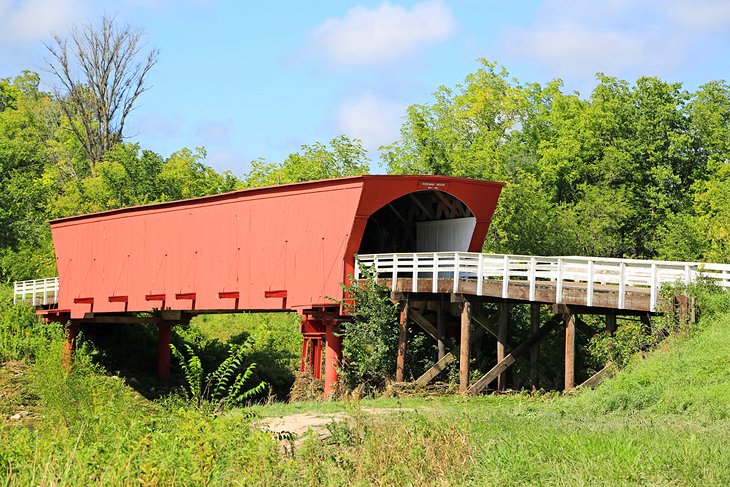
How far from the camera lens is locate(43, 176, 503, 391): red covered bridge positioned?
103ft

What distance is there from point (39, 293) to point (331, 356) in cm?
1811

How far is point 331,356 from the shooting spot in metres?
31.3

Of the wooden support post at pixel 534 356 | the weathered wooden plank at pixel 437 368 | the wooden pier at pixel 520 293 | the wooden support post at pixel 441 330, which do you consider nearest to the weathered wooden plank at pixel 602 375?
the wooden pier at pixel 520 293

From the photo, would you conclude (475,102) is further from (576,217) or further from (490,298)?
(490,298)

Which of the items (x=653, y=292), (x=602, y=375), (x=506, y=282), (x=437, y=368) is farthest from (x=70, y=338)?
(x=653, y=292)

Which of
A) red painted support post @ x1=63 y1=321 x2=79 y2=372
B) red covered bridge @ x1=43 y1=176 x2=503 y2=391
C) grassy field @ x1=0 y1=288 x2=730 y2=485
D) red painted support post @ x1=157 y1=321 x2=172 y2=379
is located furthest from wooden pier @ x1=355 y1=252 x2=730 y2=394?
red painted support post @ x1=63 y1=321 x2=79 y2=372

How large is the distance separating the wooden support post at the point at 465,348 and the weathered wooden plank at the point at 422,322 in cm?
176

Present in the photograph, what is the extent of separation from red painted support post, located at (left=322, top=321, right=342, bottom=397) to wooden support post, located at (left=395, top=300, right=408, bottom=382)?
66.9 inches

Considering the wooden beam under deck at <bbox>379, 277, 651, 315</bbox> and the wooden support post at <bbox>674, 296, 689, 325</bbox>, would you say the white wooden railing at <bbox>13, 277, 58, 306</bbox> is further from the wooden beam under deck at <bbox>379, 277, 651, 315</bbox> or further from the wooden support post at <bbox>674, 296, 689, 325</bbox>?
the wooden support post at <bbox>674, 296, 689, 325</bbox>

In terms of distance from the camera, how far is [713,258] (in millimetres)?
44250

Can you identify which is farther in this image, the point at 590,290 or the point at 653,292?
the point at 590,290

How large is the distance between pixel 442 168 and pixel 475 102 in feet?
38.9

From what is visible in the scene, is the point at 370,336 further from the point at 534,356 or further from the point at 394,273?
the point at 534,356

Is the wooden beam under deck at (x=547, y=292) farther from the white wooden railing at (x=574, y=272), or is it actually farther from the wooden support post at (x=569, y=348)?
the wooden support post at (x=569, y=348)
